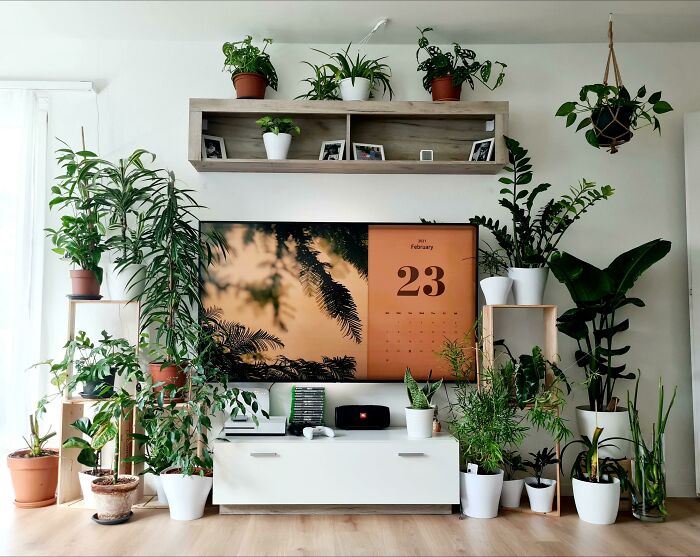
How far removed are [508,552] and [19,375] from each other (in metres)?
2.89

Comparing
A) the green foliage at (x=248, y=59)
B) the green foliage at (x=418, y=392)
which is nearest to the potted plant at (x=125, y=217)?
the green foliage at (x=248, y=59)

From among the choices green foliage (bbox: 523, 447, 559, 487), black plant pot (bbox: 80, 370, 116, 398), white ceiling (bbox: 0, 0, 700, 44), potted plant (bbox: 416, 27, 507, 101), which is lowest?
green foliage (bbox: 523, 447, 559, 487)

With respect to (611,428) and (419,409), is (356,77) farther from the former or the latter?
(611,428)

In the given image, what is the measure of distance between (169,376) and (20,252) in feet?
4.06

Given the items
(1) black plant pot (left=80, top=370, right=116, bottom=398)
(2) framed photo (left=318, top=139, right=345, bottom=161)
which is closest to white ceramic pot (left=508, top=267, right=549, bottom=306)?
(2) framed photo (left=318, top=139, right=345, bottom=161)

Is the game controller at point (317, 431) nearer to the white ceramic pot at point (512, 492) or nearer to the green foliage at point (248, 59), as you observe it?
the white ceramic pot at point (512, 492)

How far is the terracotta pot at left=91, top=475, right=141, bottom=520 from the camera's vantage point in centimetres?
312

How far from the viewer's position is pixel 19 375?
11.9 ft

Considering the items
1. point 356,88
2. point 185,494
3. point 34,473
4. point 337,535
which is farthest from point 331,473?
point 356,88

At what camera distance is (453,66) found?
367cm

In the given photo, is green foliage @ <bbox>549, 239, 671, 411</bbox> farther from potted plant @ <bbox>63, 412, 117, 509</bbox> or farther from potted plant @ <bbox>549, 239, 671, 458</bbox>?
potted plant @ <bbox>63, 412, 117, 509</bbox>

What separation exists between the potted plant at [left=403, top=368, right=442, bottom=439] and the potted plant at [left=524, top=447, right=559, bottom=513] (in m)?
0.63

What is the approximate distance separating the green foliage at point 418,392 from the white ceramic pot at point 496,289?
554 mm

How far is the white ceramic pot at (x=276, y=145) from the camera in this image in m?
3.53
